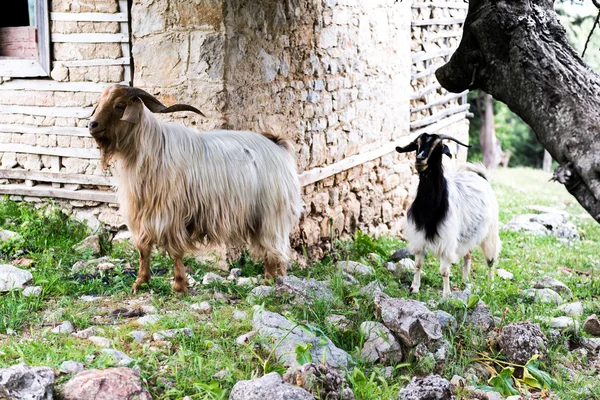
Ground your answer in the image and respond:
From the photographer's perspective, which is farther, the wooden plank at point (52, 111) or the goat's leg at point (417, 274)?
the wooden plank at point (52, 111)

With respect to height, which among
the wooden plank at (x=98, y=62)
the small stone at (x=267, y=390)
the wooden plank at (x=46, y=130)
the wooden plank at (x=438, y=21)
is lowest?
the small stone at (x=267, y=390)

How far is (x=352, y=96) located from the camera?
8.60 metres

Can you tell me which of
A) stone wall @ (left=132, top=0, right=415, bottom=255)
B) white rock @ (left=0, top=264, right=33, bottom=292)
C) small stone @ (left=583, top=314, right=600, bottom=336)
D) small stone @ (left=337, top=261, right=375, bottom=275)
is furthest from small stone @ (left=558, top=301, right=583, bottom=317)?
white rock @ (left=0, top=264, right=33, bottom=292)

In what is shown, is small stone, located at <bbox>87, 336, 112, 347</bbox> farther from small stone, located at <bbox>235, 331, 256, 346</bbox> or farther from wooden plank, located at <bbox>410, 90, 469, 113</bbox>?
wooden plank, located at <bbox>410, 90, 469, 113</bbox>

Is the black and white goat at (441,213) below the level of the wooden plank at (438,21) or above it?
below

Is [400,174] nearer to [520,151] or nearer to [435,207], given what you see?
[435,207]

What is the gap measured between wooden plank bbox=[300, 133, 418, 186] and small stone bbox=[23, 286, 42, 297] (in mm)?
2838

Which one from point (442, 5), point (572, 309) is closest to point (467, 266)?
point (572, 309)

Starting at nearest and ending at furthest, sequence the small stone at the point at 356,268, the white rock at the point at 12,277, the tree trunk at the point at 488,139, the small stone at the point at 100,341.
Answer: the small stone at the point at 100,341 < the white rock at the point at 12,277 < the small stone at the point at 356,268 < the tree trunk at the point at 488,139

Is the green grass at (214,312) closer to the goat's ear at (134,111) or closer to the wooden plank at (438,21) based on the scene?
the goat's ear at (134,111)

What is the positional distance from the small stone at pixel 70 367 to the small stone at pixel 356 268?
3247mm

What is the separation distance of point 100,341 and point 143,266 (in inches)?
56.0

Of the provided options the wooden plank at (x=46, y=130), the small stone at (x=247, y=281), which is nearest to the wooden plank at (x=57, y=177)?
the wooden plank at (x=46, y=130)

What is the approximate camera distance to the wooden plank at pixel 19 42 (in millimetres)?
7746
